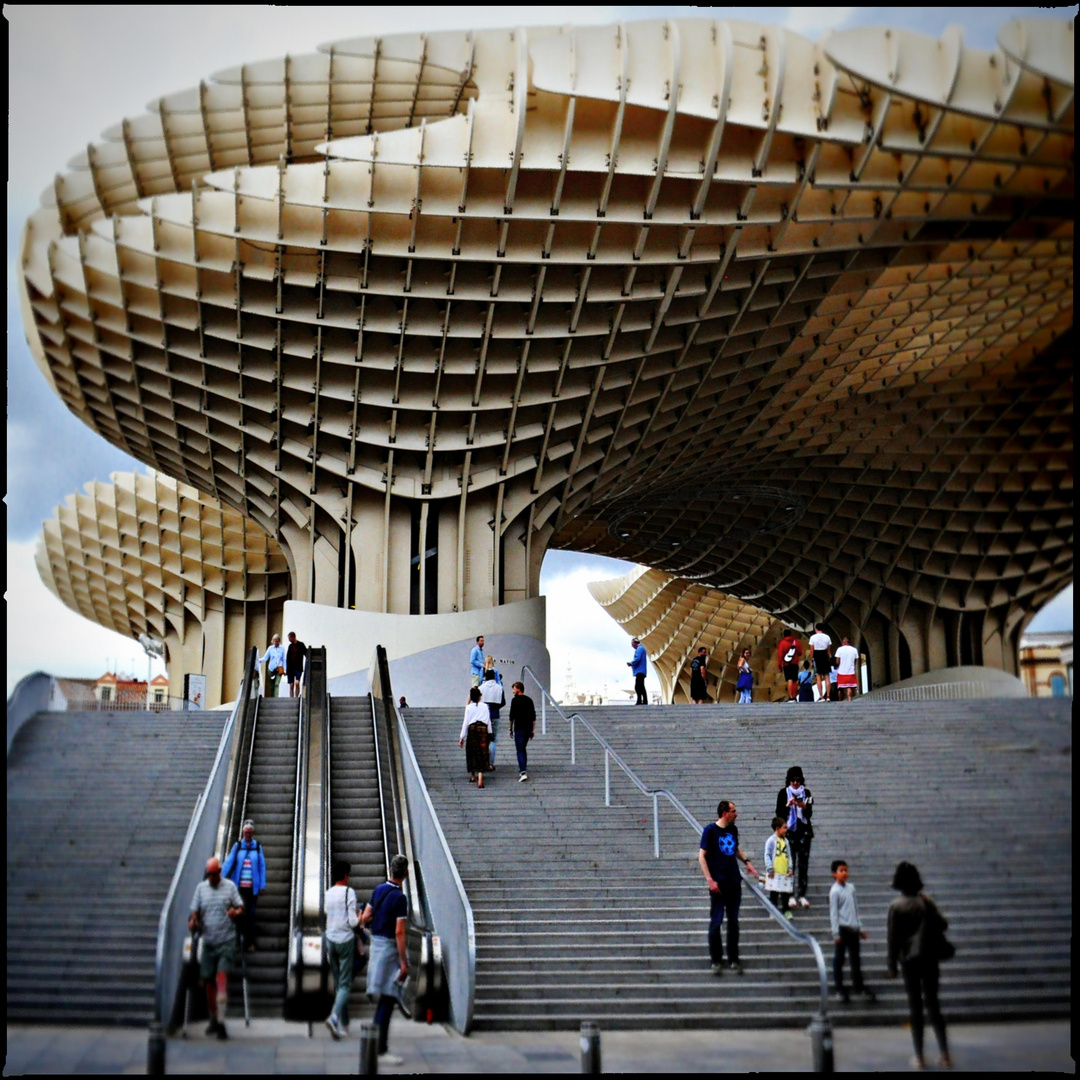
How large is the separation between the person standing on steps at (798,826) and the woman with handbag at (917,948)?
12.3ft

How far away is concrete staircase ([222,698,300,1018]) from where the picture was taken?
1247cm

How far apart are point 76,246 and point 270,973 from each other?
17.9m

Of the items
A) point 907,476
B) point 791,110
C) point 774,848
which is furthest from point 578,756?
point 907,476

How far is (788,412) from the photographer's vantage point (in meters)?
35.3

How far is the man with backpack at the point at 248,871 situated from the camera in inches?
504

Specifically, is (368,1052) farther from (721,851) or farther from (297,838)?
(297,838)

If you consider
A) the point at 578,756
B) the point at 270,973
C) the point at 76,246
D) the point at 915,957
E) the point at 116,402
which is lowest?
the point at 270,973

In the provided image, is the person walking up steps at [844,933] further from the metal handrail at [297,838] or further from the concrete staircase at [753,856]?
the metal handrail at [297,838]

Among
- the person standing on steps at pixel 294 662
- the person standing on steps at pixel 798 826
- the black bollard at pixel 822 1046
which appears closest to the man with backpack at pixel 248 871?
the person standing on steps at pixel 798 826

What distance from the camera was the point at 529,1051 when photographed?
32.9 ft

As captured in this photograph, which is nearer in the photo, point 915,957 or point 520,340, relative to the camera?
point 915,957

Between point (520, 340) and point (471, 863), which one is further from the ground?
point (520, 340)

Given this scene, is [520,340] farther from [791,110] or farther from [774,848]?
[774,848]

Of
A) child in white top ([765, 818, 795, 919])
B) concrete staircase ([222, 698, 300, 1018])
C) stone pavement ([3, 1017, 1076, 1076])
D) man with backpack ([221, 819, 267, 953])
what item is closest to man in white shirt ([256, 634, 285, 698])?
concrete staircase ([222, 698, 300, 1018])
